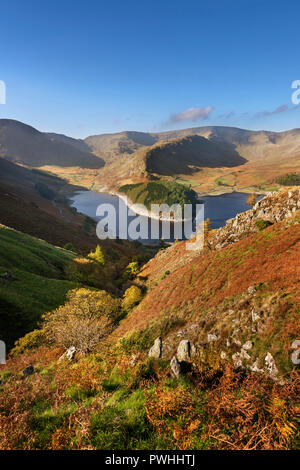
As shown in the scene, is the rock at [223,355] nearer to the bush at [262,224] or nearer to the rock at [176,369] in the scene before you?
the rock at [176,369]

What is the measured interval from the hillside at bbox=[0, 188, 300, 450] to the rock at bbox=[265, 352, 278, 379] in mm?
56

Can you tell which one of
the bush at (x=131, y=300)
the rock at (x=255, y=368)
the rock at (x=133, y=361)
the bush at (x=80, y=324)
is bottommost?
the bush at (x=131, y=300)

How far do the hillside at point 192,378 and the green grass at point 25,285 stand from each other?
501 cm

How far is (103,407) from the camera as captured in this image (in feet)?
24.9

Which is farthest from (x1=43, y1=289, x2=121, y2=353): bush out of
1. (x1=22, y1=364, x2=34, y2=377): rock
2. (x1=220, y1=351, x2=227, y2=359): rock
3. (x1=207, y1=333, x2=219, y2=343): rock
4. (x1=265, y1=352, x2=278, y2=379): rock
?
(x1=265, y1=352, x2=278, y2=379): rock

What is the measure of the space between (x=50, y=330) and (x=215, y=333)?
64.2 feet

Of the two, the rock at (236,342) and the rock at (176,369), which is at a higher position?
the rock at (176,369)

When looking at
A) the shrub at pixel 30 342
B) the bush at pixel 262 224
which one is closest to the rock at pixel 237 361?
the shrub at pixel 30 342

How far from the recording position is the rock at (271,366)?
412 inches

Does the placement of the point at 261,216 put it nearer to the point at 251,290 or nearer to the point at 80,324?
the point at 251,290

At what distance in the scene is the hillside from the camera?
6.29m

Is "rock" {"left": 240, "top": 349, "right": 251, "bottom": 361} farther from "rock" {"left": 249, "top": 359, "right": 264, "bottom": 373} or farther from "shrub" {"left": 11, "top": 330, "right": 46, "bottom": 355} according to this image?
"shrub" {"left": 11, "top": 330, "right": 46, "bottom": 355}

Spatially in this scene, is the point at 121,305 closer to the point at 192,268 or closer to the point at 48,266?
the point at 192,268
